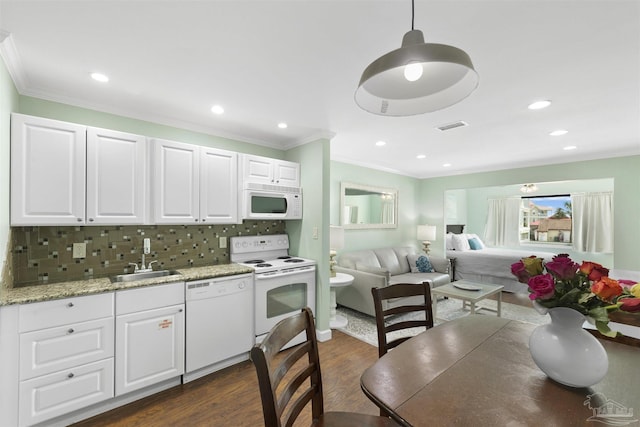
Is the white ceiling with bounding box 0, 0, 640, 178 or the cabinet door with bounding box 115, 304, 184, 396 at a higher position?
the white ceiling with bounding box 0, 0, 640, 178

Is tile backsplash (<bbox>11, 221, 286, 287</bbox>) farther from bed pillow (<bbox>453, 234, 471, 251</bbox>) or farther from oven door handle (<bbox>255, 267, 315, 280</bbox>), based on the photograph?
bed pillow (<bbox>453, 234, 471, 251</bbox>)

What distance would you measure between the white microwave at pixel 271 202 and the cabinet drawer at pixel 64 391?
1.73 m

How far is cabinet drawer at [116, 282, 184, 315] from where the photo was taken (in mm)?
2064

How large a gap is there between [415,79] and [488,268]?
582 cm

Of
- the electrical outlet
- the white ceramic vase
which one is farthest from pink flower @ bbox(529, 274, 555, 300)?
the electrical outlet

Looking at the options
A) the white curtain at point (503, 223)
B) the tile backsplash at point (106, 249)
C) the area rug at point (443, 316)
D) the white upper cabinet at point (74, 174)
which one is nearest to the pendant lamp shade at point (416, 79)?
the white upper cabinet at point (74, 174)

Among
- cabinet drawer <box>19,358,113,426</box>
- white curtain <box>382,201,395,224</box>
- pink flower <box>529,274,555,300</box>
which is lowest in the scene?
cabinet drawer <box>19,358,113,426</box>

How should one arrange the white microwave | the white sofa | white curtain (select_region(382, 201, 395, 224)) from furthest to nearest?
white curtain (select_region(382, 201, 395, 224)) → the white sofa → the white microwave

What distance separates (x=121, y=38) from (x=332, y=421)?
7.59 feet

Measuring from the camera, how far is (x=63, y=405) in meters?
1.86

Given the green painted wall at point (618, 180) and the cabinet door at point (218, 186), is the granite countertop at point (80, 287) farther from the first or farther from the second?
the green painted wall at point (618, 180)

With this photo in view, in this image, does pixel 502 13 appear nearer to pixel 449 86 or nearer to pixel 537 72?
pixel 449 86

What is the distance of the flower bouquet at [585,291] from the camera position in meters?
0.95

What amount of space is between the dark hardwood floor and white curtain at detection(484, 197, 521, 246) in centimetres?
694
